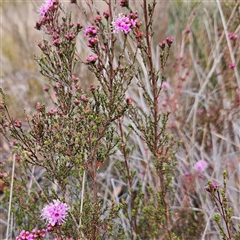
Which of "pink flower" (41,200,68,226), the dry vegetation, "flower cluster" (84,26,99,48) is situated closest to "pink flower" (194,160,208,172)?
the dry vegetation

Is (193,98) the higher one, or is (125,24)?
(193,98)

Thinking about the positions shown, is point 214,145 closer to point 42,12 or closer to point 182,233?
→ point 182,233

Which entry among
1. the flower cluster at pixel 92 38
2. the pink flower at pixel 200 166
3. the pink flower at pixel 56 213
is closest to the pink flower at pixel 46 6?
the flower cluster at pixel 92 38

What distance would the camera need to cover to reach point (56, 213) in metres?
1.29

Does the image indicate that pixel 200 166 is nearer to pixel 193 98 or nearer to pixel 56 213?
pixel 193 98

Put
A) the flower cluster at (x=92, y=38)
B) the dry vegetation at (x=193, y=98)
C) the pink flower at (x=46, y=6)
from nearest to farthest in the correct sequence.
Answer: the flower cluster at (x=92, y=38) → the pink flower at (x=46, y=6) → the dry vegetation at (x=193, y=98)

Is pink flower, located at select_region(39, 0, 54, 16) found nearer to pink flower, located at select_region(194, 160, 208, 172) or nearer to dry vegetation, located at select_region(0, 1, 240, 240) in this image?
dry vegetation, located at select_region(0, 1, 240, 240)

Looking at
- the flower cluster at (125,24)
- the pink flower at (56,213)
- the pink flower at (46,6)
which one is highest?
the pink flower at (46,6)

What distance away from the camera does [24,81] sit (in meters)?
3.77

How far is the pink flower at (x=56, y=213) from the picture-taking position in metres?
1.26

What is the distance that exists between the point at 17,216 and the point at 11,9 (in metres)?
2.71

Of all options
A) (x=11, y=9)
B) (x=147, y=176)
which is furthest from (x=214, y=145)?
(x=11, y=9)

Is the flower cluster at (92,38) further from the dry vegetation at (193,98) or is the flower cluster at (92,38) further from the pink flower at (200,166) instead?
the pink flower at (200,166)

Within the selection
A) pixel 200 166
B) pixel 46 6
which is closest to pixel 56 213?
pixel 46 6
